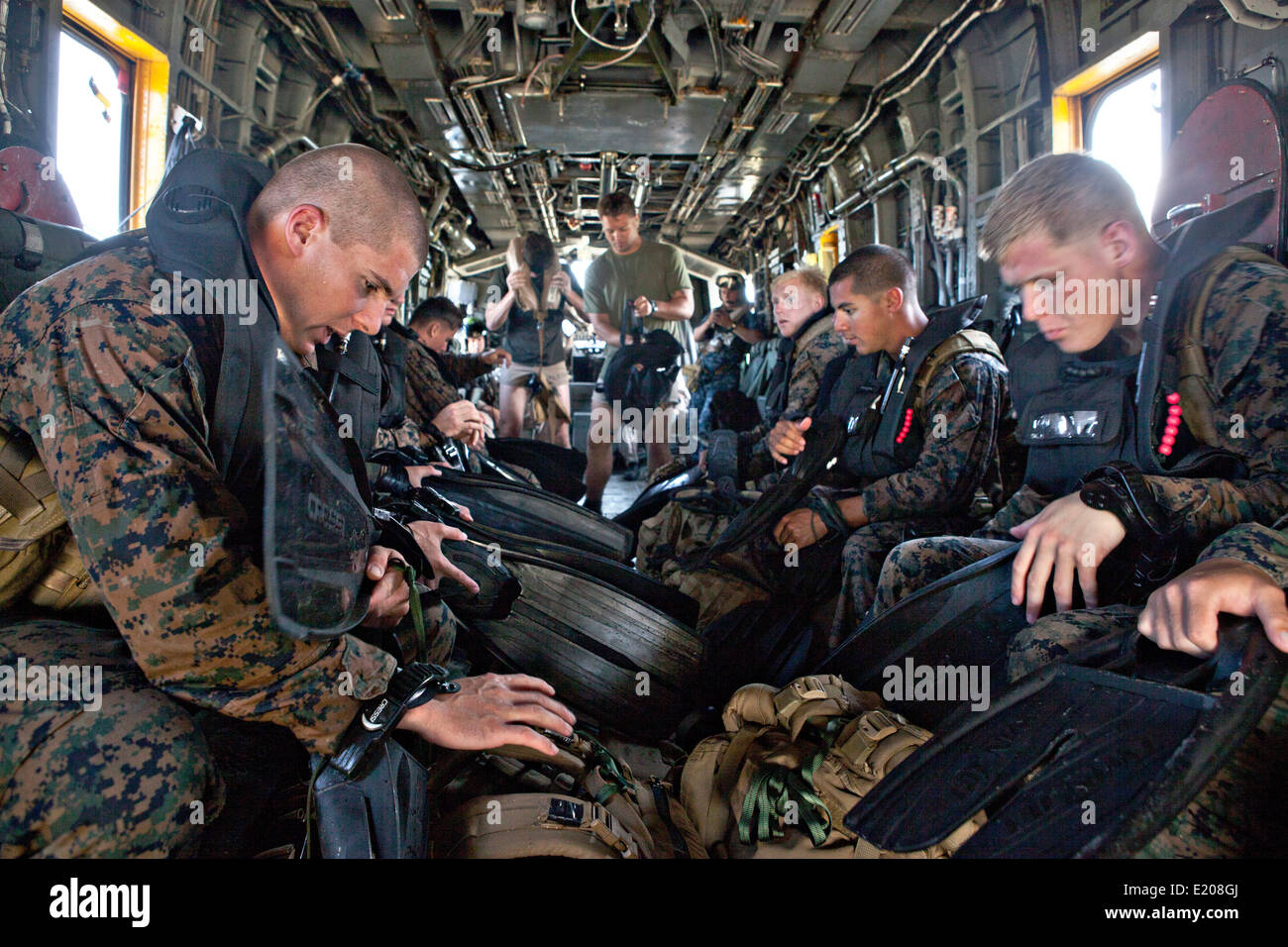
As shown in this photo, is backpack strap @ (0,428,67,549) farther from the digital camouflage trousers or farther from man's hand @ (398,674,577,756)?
man's hand @ (398,674,577,756)

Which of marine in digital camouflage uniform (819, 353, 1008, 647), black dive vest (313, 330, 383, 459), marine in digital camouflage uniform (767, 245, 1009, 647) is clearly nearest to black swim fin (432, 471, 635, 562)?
black dive vest (313, 330, 383, 459)

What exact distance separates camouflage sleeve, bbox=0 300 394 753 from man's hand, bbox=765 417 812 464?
6.90ft

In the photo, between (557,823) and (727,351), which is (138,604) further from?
(727,351)

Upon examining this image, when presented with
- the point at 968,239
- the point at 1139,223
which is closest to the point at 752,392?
the point at 968,239

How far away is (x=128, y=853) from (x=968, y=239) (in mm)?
5081

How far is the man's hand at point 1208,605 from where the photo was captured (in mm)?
959

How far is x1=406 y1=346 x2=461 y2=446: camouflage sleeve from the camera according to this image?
11.9ft

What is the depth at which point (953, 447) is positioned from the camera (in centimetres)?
229

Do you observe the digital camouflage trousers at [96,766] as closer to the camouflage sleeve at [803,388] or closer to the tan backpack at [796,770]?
the tan backpack at [796,770]

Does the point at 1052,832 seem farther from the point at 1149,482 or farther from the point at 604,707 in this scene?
the point at 604,707

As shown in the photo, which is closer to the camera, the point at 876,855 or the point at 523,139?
the point at 876,855

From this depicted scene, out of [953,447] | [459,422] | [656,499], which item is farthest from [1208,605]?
[459,422]

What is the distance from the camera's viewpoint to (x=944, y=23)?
171 inches

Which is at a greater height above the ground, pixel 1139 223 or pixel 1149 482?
pixel 1139 223
